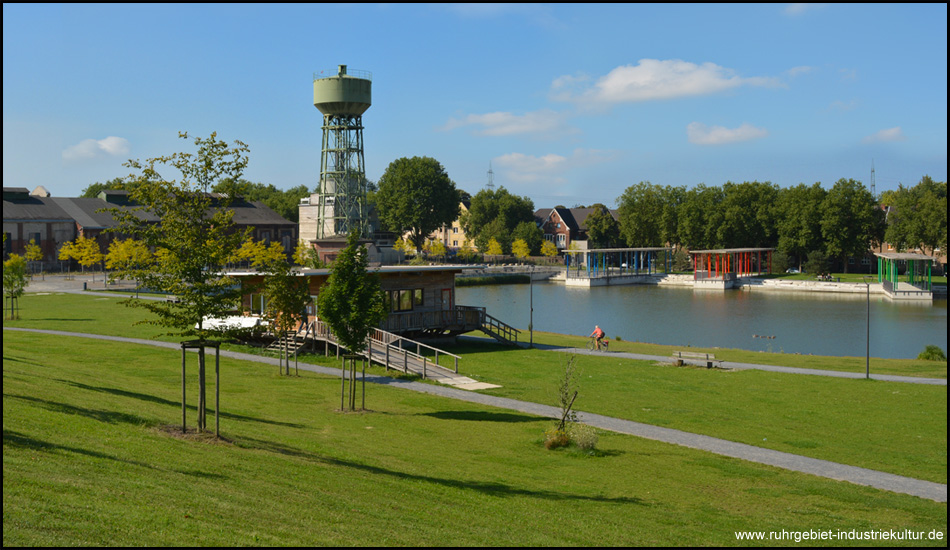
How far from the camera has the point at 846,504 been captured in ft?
51.6

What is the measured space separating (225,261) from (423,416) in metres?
8.08

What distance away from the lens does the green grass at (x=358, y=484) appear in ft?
36.2

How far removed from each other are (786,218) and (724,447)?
4474 inches

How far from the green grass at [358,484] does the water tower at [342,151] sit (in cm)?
8270

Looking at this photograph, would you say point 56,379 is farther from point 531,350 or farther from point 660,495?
point 531,350

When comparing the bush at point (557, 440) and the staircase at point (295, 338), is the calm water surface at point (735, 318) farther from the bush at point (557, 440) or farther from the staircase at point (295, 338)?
the bush at point (557, 440)

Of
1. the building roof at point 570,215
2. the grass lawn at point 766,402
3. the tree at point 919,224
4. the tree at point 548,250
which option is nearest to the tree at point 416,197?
the tree at point 548,250

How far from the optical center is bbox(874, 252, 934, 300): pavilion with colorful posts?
3578 inches

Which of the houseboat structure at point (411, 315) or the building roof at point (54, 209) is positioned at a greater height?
the building roof at point (54, 209)

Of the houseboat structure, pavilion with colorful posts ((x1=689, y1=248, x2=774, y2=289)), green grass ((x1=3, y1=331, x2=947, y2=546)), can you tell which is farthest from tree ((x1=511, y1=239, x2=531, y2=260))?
green grass ((x1=3, y1=331, x2=947, y2=546))

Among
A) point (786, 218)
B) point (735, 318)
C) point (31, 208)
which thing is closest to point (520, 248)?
point (786, 218)

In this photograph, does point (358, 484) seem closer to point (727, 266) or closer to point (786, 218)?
point (727, 266)

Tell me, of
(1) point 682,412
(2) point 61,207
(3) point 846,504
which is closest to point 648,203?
(2) point 61,207

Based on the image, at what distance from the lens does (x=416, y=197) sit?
146 m
